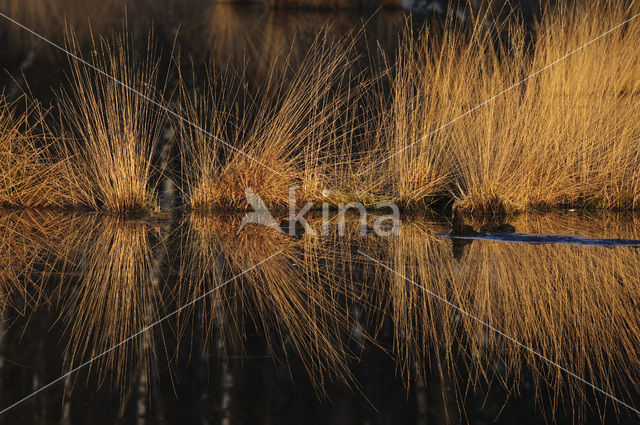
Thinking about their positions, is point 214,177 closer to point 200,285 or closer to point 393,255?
point 393,255

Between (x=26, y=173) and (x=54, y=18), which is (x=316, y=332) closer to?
(x=26, y=173)

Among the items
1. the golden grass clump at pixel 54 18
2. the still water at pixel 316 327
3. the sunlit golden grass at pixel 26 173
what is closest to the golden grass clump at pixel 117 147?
the sunlit golden grass at pixel 26 173

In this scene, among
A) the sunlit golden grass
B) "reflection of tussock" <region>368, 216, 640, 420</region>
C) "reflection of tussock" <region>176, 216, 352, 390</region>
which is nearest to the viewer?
"reflection of tussock" <region>368, 216, 640, 420</region>

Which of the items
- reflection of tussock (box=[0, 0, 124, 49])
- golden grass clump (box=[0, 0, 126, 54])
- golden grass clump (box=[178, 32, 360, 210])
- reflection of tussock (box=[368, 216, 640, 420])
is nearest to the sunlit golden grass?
golden grass clump (box=[178, 32, 360, 210])

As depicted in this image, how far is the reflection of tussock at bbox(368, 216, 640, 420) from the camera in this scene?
2199mm

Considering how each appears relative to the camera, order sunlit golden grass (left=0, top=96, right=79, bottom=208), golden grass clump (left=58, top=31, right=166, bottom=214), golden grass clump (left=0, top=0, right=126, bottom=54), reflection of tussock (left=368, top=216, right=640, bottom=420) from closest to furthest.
Answer: 1. reflection of tussock (left=368, top=216, right=640, bottom=420)
2. golden grass clump (left=58, top=31, right=166, bottom=214)
3. sunlit golden grass (left=0, top=96, right=79, bottom=208)
4. golden grass clump (left=0, top=0, right=126, bottom=54)

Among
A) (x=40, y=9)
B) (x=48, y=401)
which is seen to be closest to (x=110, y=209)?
(x=48, y=401)

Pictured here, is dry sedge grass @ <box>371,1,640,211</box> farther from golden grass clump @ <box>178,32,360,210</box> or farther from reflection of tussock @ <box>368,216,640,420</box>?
reflection of tussock @ <box>368,216,640,420</box>

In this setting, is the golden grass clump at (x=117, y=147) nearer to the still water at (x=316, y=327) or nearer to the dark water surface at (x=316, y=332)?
the still water at (x=316, y=327)

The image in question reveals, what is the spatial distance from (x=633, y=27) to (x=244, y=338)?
16.7 ft

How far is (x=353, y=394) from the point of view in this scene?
202cm

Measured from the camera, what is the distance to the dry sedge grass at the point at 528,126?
582 centimetres

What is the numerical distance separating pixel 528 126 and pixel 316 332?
12.1 ft

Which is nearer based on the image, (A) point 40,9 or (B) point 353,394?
(B) point 353,394
